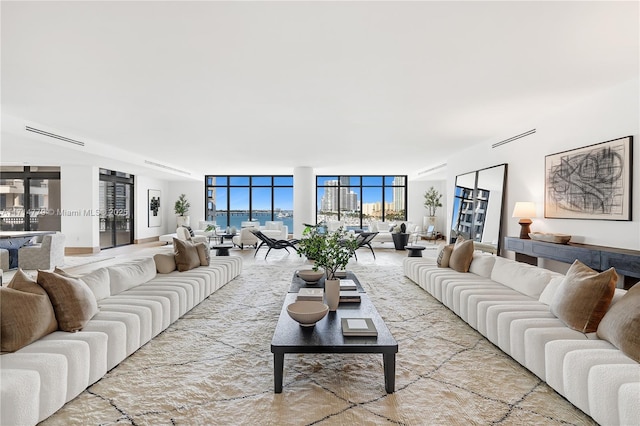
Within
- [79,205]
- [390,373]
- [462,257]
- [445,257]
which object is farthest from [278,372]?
[79,205]

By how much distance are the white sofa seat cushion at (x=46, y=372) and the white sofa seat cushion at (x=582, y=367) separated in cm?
307

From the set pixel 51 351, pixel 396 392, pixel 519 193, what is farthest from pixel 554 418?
pixel 519 193

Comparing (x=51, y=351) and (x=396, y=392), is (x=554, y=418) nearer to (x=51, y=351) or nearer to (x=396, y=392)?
(x=396, y=392)

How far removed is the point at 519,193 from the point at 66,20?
21.7 ft

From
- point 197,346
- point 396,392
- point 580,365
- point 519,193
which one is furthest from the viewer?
point 519,193

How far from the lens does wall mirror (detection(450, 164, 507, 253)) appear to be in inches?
261

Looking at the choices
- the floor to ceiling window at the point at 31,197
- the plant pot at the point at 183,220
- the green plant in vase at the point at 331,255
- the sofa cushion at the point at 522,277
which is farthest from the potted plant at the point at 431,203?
the floor to ceiling window at the point at 31,197

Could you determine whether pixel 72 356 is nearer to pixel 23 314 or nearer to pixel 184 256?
pixel 23 314

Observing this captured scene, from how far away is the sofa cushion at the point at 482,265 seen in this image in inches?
172

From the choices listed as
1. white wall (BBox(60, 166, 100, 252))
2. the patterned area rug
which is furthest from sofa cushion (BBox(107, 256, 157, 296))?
white wall (BBox(60, 166, 100, 252))

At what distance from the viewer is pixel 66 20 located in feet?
8.84

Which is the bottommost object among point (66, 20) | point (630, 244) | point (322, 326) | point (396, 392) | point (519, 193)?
point (396, 392)

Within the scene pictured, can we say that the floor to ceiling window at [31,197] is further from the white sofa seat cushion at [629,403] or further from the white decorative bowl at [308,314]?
the white sofa seat cushion at [629,403]

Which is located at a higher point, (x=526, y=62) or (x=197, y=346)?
(x=526, y=62)
